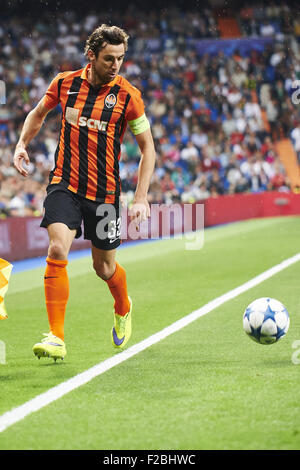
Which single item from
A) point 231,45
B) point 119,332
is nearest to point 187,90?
point 231,45

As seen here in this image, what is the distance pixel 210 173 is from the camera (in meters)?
25.7

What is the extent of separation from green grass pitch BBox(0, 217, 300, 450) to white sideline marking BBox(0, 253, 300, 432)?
0.21 feet

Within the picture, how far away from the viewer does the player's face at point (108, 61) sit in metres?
5.93

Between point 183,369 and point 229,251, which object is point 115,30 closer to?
point 183,369

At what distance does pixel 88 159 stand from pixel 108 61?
2.41 ft

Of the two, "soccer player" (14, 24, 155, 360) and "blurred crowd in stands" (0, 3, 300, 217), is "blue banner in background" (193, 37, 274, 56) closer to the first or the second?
"blurred crowd in stands" (0, 3, 300, 217)

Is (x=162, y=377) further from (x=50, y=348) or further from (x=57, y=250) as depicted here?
(x=57, y=250)

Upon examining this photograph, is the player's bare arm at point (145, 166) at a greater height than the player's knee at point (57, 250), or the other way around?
the player's bare arm at point (145, 166)

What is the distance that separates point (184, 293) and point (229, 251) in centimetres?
578

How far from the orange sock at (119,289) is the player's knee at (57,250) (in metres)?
0.70

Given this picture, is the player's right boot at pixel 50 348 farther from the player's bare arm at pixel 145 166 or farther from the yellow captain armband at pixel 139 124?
the yellow captain armband at pixel 139 124

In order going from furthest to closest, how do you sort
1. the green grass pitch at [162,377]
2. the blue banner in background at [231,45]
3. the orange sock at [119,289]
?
1. the blue banner in background at [231,45]
2. the orange sock at [119,289]
3. the green grass pitch at [162,377]

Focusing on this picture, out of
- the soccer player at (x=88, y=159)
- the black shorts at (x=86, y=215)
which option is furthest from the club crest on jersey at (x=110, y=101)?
the black shorts at (x=86, y=215)

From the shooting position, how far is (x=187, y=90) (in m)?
29.4
